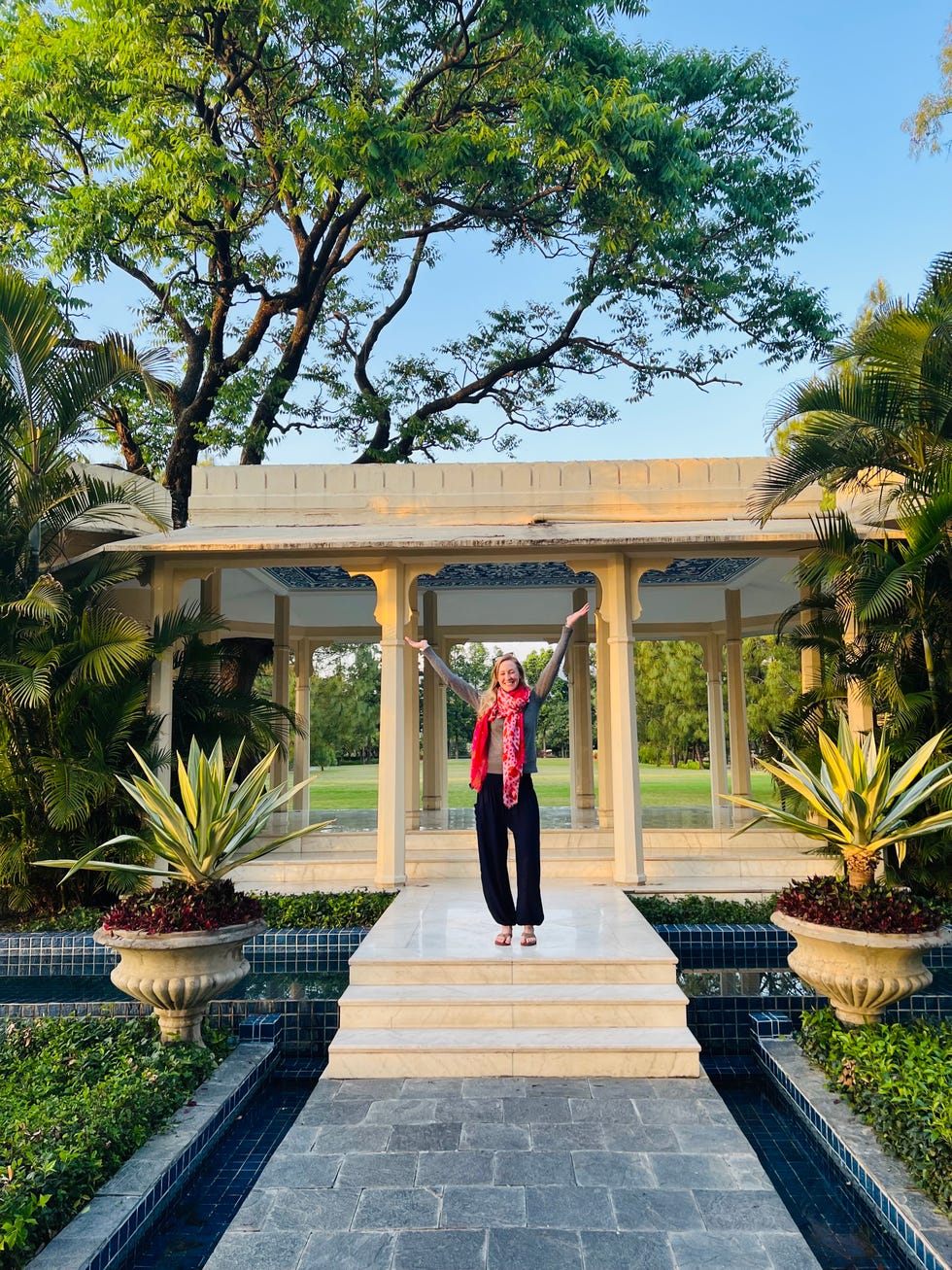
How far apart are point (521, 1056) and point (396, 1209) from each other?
54.2 inches

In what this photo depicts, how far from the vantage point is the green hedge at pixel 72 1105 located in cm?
265

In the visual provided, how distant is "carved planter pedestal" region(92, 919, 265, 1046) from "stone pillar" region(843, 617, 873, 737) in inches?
216

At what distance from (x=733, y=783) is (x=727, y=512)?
424 centimetres

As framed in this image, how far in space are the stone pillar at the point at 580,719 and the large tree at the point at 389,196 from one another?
4.96 metres

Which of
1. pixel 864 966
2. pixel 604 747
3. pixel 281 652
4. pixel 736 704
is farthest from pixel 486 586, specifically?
pixel 864 966

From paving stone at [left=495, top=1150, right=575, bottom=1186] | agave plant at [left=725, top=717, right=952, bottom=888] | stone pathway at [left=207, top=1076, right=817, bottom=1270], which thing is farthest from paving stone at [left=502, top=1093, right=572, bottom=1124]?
agave plant at [left=725, top=717, right=952, bottom=888]

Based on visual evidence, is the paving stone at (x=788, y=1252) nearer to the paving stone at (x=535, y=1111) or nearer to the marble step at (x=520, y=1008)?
the paving stone at (x=535, y=1111)

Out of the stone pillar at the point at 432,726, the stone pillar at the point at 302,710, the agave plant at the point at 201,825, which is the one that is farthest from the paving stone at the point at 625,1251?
the stone pillar at the point at 302,710

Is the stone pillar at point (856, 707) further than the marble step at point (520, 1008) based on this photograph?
Yes

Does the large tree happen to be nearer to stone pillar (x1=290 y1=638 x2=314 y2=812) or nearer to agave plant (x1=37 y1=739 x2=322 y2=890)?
stone pillar (x1=290 y1=638 x2=314 y2=812)

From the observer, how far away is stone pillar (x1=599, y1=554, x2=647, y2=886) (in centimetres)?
732

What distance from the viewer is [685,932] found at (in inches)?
234

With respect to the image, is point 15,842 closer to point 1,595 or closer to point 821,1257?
point 1,595

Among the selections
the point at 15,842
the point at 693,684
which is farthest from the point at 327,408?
the point at 693,684
